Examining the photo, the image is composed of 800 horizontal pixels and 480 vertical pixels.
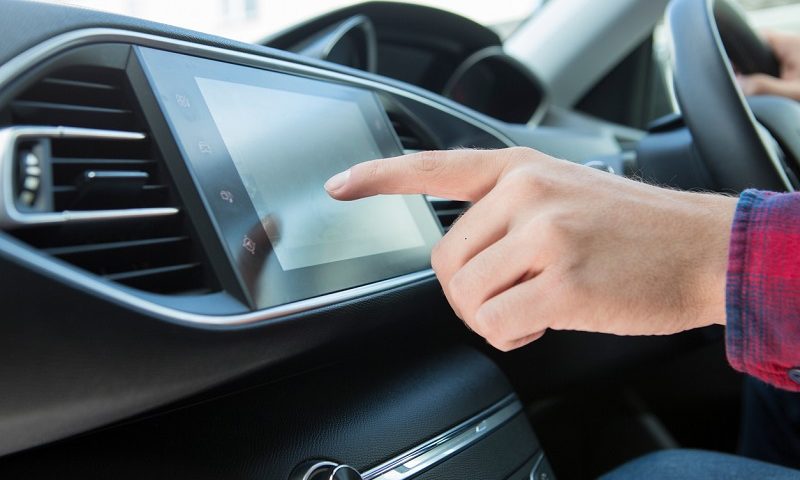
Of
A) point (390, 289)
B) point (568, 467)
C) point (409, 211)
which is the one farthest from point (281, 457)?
point (568, 467)

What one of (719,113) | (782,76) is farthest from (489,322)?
(782,76)

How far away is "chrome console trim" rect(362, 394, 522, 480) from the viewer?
71 centimetres

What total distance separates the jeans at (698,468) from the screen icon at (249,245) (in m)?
0.59

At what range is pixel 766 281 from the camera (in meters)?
0.57

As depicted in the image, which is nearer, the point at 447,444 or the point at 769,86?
the point at 447,444

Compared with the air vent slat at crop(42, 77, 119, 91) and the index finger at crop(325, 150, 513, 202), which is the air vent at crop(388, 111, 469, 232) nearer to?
the index finger at crop(325, 150, 513, 202)

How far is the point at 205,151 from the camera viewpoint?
0.64 metres

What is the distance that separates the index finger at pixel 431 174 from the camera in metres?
0.59

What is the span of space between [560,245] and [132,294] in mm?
336

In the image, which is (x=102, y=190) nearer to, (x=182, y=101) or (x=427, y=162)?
(x=182, y=101)

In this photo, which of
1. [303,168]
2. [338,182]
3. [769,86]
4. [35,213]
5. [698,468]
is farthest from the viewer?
[769,86]

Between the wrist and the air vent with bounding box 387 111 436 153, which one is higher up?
the air vent with bounding box 387 111 436 153

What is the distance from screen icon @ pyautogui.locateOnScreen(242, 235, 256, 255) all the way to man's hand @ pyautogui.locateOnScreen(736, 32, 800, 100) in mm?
1065

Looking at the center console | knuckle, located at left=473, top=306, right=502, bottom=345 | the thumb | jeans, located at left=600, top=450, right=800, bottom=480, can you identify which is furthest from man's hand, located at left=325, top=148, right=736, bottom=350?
the thumb
